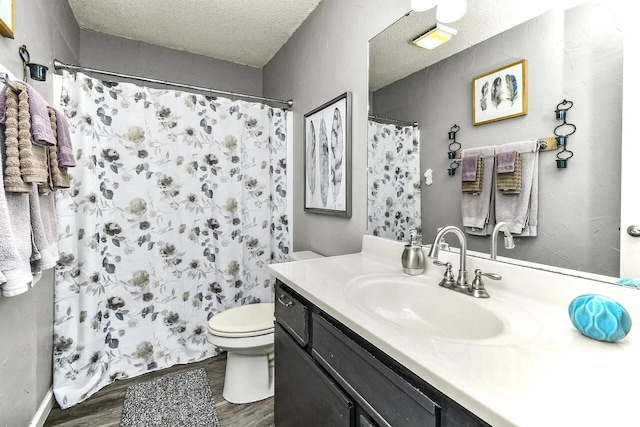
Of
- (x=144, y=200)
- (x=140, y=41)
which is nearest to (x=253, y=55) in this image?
(x=140, y=41)

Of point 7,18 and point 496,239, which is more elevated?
point 7,18

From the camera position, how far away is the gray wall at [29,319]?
1187mm

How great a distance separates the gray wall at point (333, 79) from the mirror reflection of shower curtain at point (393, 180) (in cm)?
6

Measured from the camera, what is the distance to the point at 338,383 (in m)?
0.86

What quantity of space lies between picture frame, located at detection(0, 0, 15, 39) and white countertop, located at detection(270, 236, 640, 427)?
4.71ft

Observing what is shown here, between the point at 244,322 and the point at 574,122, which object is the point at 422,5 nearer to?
the point at 574,122

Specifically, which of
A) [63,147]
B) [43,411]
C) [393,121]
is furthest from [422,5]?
[43,411]

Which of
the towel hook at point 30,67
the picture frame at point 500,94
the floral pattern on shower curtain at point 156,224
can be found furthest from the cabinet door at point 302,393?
the towel hook at point 30,67

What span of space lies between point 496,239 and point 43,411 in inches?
89.2

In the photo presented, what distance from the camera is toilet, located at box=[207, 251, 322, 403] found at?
1639mm

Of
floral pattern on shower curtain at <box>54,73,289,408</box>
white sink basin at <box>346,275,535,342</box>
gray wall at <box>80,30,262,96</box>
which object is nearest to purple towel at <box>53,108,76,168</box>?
floral pattern on shower curtain at <box>54,73,289,408</box>

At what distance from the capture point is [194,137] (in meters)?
2.12

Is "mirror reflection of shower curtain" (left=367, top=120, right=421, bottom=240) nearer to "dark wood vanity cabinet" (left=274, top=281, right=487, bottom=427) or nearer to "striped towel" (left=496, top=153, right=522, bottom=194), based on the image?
"striped towel" (left=496, top=153, right=522, bottom=194)

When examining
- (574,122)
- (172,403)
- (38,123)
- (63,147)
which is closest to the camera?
(574,122)
